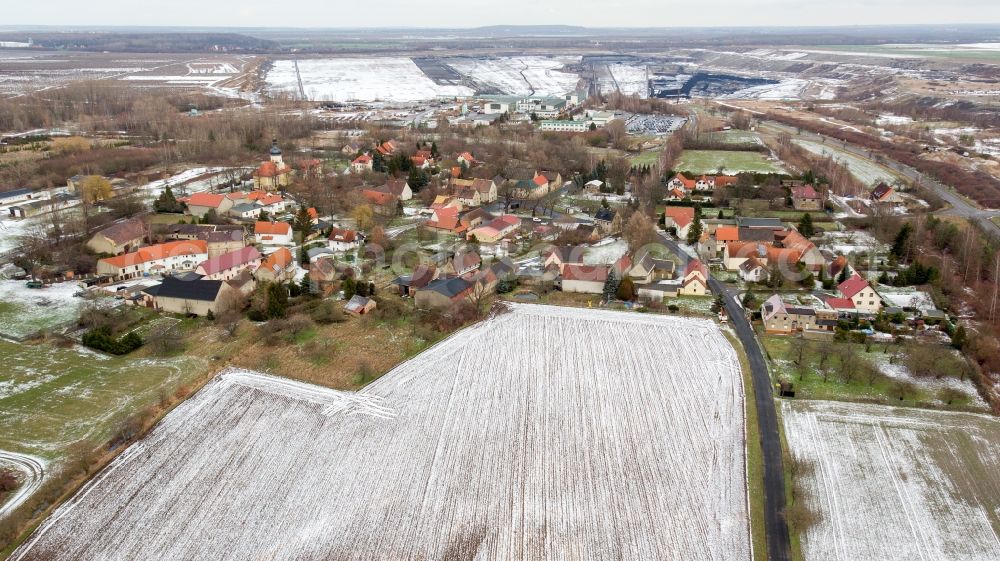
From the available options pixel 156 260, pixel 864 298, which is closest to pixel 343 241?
pixel 156 260

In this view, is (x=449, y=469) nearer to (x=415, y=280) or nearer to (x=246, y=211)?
(x=415, y=280)

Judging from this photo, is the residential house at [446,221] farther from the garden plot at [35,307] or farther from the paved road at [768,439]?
the garden plot at [35,307]

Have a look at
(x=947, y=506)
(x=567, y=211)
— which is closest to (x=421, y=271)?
(x=567, y=211)

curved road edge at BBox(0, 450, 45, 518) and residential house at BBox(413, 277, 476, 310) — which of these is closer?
curved road edge at BBox(0, 450, 45, 518)

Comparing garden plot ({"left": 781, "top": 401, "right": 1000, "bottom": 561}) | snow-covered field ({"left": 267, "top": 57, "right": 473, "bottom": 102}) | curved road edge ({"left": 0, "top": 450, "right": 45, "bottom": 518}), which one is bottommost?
snow-covered field ({"left": 267, "top": 57, "right": 473, "bottom": 102})

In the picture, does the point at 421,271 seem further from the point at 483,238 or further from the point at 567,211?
the point at 567,211

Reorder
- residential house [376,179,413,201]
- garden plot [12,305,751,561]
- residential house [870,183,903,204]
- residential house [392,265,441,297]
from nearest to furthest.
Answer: garden plot [12,305,751,561] < residential house [392,265,441,297] < residential house [870,183,903,204] < residential house [376,179,413,201]

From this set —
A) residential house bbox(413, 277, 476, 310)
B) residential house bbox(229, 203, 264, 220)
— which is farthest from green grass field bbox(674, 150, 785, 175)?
residential house bbox(229, 203, 264, 220)

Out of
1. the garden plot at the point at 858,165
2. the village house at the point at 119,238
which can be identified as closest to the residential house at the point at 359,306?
A: the village house at the point at 119,238

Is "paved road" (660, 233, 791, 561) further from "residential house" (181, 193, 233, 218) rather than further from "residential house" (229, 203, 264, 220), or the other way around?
"residential house" (181, 193, 233, 218)
